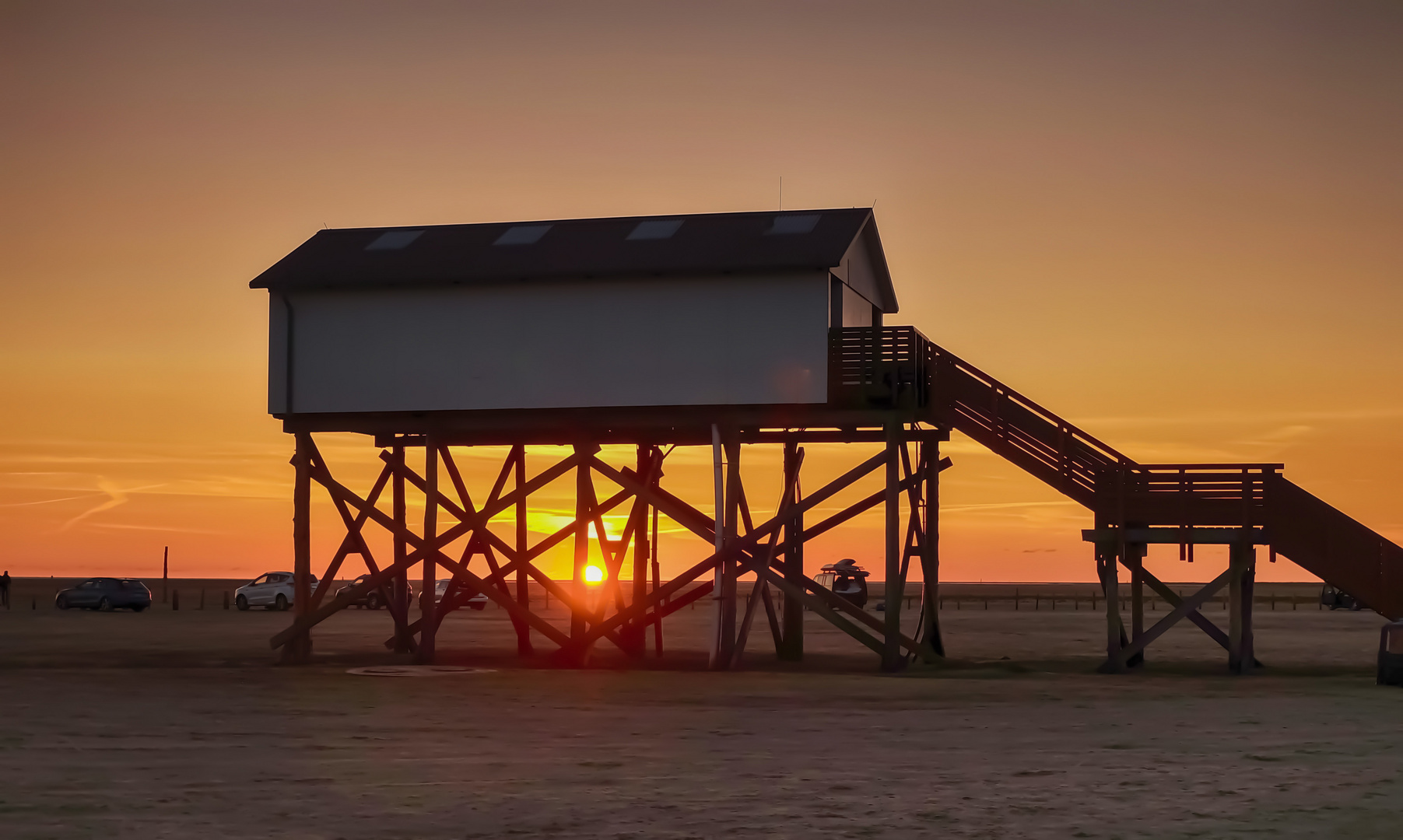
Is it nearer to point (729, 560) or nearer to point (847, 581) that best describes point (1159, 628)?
point (729, 560)

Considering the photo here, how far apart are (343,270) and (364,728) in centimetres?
1644

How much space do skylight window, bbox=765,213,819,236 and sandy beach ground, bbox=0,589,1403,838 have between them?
9.25 meters

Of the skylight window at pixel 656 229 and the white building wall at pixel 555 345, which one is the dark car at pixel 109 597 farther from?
the skylight window at pixel 656 229

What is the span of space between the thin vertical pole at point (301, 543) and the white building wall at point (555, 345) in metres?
1.17

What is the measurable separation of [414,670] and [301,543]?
570 centimetres

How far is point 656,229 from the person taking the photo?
120 ft

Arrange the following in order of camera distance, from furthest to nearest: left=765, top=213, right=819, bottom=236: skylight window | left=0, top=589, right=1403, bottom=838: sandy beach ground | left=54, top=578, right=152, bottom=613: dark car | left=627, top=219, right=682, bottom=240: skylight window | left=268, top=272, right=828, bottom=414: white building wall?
left=54, top=578, right=152, bottom=613: dark car, left=627, top=219, right=682, bottom=240: skylight window, left=765, top=213, right=819, bottom=236: skylight window, left=268, top=272, right=828, bottom=414: white building wall, left=0, top=589, right=1403, bottom=838: sandy beach ground

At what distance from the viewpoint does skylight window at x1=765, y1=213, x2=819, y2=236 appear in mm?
35312

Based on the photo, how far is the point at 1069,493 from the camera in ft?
109

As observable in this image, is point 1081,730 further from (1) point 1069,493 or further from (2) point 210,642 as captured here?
(2) point 210,642

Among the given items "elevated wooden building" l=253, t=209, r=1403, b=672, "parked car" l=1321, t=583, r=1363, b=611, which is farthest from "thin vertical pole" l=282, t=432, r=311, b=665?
"parked car" l=1321, t=583, r=1363, b=611

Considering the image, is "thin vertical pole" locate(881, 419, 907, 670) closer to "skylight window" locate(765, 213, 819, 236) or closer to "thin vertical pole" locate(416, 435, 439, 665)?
"skylight window" locate(765, 213, 819, 236)

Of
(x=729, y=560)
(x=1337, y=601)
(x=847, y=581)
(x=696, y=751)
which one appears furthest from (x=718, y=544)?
(x=1337, y=601)

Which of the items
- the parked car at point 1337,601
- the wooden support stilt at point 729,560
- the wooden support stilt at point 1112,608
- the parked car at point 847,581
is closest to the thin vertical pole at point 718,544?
the wooden support stilt at point 729,560
